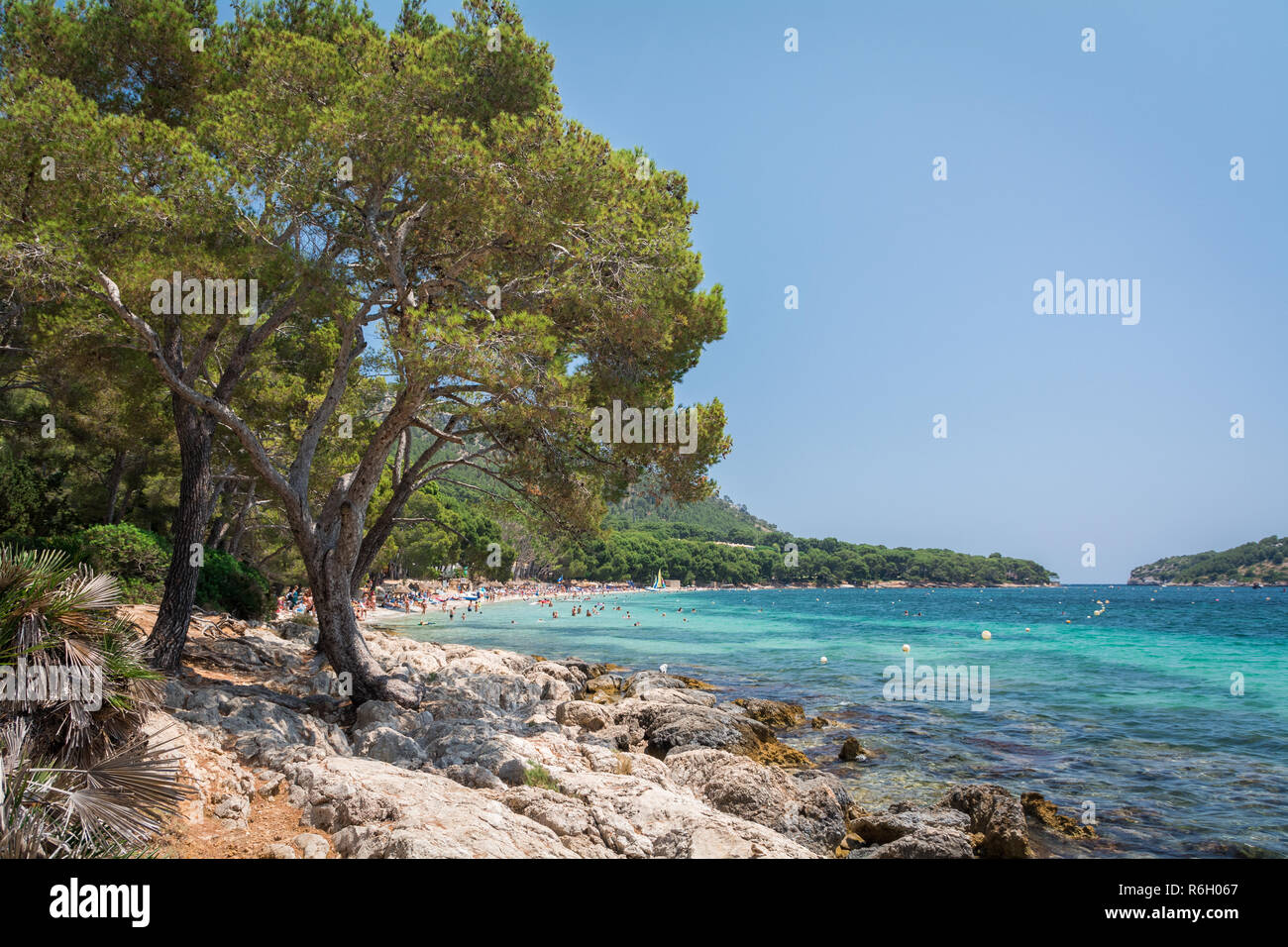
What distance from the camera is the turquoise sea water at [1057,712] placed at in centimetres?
995

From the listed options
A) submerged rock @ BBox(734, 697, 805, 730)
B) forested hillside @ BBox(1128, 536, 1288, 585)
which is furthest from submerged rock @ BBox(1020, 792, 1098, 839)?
forested hillside @ BBox(1128, 536, 1288, 585)

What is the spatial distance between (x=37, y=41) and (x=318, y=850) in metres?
10.7

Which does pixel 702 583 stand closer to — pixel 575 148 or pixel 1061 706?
pixel 1061 706

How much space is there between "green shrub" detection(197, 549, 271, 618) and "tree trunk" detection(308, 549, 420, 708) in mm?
7744

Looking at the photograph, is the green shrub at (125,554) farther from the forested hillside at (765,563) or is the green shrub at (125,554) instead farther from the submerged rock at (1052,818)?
the forested hillside at (765,563)

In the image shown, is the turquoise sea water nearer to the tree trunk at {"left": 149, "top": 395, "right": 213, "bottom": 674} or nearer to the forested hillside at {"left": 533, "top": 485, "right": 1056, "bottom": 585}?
the tree trunk at {"left": 149, "top": 395, "right": 213, "bottom": 674}

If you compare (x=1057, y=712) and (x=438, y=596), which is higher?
(x=1057, y=712)

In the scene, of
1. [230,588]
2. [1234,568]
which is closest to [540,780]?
[230,588]

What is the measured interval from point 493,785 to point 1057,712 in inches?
631

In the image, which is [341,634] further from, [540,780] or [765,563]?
[765,563]

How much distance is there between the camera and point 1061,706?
1848cm

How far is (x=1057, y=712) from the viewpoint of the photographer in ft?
57.6

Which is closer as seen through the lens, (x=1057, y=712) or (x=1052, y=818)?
(x=1052, y=818)

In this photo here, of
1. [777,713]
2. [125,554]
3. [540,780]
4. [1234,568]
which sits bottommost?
[1234,568]
